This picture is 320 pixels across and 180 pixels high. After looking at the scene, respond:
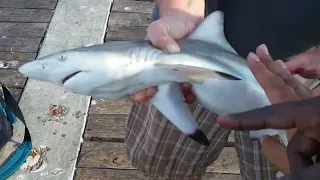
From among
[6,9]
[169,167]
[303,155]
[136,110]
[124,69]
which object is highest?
[303,155]

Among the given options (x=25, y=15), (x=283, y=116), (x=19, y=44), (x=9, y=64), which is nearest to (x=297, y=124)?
(x=283, y=116)

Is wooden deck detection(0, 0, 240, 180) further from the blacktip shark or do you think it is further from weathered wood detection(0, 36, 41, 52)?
the blacktip shark

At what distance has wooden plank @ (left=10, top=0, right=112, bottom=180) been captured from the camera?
72.7 inches

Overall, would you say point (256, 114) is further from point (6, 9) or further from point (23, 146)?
point (6, 9)

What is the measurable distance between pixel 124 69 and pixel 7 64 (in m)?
1.30

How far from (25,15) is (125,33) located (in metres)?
0.48

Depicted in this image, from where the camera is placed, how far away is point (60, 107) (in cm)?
207

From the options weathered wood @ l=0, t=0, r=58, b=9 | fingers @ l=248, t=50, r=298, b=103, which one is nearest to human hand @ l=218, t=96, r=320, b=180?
fingers @ l=248, t=50, r=298, b=103

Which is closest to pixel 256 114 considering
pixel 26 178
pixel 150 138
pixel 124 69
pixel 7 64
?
pixel 124 69

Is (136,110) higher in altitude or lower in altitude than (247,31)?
lower

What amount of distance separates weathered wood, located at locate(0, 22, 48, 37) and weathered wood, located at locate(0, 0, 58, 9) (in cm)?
16

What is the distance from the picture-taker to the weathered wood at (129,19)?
262cm

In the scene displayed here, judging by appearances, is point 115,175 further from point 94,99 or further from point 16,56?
point 16,56

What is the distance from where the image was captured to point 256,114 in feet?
1.93
